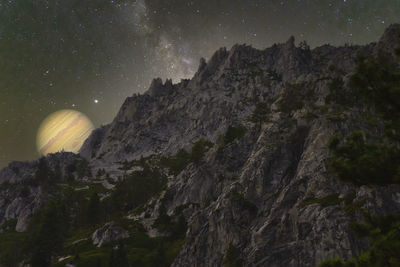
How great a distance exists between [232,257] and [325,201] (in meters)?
17.8

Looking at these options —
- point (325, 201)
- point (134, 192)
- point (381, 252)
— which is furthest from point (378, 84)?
point (134, 192)

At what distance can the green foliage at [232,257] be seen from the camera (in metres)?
43.3

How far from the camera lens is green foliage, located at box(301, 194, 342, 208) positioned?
42.7 m

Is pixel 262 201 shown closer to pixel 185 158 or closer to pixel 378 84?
pixel 378 84

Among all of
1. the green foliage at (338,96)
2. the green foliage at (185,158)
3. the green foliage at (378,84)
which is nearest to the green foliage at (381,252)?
the green foliage at (378,84)

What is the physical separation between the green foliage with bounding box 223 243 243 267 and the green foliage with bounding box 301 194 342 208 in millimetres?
13952

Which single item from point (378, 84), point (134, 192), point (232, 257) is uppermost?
point (378, 84)

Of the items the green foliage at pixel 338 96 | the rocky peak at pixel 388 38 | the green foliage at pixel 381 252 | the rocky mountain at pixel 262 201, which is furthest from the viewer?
the rocky peak at pixel 388 38

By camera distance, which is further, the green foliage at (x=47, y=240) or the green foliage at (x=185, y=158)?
the green foliage at (x=185, y=158)

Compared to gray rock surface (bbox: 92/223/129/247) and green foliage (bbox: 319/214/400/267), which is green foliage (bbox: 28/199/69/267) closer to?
gray rock surface (bbox: 92/223/129/247)

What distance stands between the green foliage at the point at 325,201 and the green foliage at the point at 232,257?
1395cm

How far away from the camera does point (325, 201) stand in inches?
1732

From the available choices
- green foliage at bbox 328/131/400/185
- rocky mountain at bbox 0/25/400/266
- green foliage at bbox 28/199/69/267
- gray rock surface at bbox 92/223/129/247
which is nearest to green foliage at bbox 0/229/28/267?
rocky mountain at bbox 0/25/400/266

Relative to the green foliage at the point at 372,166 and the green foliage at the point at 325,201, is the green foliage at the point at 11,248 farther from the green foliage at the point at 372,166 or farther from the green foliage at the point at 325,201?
the green foliage at the point at 372,166
